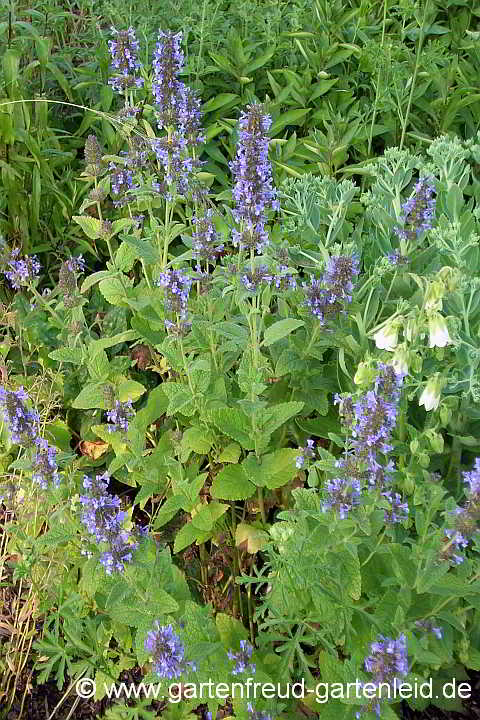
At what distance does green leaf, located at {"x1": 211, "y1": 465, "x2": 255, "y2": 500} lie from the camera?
2148mm

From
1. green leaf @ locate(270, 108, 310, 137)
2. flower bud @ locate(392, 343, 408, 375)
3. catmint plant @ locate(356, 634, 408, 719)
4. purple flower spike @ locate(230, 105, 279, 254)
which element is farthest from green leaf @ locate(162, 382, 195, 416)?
green leaf @ locate(270, 108, 310, 137)

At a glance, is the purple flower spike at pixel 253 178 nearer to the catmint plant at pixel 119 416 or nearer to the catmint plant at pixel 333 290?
the catmint plant at pixel 333 290

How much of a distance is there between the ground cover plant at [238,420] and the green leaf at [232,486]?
11mm

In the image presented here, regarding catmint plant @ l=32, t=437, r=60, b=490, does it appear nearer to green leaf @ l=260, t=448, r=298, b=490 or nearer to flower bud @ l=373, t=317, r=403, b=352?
green leaf @ l=260, t=448, r=298, b=490

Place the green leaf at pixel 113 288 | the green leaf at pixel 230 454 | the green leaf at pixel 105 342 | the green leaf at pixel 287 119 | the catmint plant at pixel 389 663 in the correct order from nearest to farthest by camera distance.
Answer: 1. the catmint plant at pixel 389 663
2. the green leaf at pixel 230 454
3. the green leaf at pixel 105 342
4. the green leaf at pixel 113 288
5. the green leaf at pixel 287 119

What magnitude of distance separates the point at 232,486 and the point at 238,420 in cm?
20

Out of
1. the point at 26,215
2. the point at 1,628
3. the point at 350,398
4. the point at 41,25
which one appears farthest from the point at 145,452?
the point at 41,25

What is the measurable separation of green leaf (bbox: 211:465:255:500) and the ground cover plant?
11 mm

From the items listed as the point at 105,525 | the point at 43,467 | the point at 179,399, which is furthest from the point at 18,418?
the point at 179,399

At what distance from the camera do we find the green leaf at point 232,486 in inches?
84.6

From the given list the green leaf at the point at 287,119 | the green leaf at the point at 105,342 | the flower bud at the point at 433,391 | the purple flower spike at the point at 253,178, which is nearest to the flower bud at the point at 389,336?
the flower bud at the point at 433,391

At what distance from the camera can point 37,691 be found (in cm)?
230

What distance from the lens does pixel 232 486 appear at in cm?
217

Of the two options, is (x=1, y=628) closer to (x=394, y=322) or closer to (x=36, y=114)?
(x=394, y=322)
